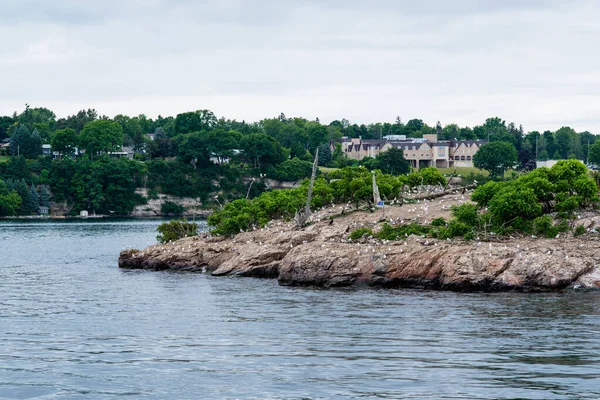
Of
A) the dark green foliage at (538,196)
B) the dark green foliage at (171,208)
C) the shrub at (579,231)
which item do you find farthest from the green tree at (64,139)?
the shrub at (579,231)

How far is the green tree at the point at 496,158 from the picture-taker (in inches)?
7308

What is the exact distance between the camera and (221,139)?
19075 cm

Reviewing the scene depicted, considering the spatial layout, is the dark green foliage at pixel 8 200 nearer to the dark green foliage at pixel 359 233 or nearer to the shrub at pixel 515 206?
the dark green foliage at pixel 359 233

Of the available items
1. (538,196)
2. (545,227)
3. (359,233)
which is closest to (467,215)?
(538,196)

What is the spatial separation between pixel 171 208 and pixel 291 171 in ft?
81.1

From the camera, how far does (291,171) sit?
602 feet

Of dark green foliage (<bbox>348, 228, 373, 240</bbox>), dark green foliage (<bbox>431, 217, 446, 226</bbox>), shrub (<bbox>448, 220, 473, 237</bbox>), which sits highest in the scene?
dark green foliage (<bbox>431, 217, 446, 226</bbox>)

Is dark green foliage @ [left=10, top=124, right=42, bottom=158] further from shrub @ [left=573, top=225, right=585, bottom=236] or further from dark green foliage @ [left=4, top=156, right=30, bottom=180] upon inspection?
shrub @ [left=573, top=225, right=585, bottom=236]

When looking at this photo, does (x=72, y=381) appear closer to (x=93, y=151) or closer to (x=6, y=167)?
(x=6, y=167)

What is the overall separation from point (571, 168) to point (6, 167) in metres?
143

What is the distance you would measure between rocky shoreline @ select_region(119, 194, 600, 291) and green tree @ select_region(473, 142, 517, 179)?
128687 mm

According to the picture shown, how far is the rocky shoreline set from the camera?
1804 inches

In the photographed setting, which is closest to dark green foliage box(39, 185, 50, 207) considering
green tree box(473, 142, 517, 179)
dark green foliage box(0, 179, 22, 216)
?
dark green foliage box(0, 179, 22, 216)

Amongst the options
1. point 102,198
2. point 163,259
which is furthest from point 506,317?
point 102,198
